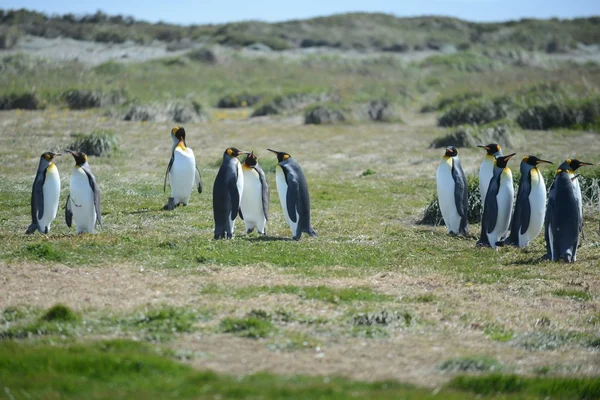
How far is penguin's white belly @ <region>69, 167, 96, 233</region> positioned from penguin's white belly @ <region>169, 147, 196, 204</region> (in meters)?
2.93

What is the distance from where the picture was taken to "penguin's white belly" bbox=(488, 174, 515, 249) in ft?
43.3

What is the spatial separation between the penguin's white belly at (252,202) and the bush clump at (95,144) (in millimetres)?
9197

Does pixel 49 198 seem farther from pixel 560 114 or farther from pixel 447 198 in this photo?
pixel 560 114

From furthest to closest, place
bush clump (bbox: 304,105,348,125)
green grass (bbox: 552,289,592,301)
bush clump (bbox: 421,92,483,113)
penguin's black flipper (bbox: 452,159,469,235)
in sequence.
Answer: bush clump (bbox: 421,92,483,113)
bush clump (bbox: 304,105,348,125)
penguin's black flipper (bbox: 452,159,469,235)
green grass (bbox: 552,289,592,301)

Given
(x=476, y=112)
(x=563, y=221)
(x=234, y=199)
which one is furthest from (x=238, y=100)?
(x=563, y=221)

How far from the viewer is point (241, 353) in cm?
745

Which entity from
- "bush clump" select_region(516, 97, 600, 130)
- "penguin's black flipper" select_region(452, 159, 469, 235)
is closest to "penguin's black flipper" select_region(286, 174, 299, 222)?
"penguin's black flipper" select_region(452, 159, 469, 235)

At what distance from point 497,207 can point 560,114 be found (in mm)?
17882

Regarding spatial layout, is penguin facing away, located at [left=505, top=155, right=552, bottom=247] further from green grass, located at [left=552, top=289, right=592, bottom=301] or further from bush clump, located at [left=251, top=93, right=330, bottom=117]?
bush clump, located at [left=251, top=93, right=330, bottom=117]

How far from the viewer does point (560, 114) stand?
29.8m

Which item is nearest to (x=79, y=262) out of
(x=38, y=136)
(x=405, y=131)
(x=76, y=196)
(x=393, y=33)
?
(x=76, y=196)

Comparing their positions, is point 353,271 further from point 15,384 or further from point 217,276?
point 15,384

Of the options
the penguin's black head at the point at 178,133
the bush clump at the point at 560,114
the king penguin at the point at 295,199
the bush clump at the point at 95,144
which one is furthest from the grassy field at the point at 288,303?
the bush clump at the point at 560,114

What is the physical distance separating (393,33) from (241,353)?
284ft
